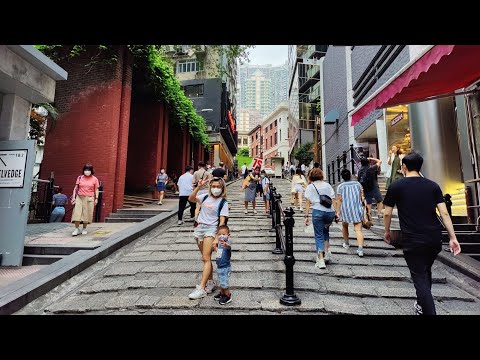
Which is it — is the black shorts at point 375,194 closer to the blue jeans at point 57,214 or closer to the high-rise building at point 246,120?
the blue jeans at point 57,214

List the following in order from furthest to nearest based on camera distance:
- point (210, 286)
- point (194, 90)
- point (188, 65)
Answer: point (188, 65) < point (194, 90) < point (210, 286)

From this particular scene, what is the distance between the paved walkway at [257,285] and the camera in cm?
373

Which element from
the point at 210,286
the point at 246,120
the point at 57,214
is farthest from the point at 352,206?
the point at 246,120

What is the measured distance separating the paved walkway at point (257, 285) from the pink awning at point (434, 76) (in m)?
3.12

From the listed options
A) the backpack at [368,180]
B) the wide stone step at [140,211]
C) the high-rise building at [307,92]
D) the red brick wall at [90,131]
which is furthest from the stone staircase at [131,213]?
the high-rise building at [307,92]

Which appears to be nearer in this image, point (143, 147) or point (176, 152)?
point (143, 147)

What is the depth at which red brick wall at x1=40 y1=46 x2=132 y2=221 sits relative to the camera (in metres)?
9.81

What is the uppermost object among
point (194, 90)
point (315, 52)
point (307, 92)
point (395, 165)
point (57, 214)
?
point (315, 52)

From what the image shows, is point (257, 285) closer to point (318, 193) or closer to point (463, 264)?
point (318, 193)

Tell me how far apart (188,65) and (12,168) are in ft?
98.4

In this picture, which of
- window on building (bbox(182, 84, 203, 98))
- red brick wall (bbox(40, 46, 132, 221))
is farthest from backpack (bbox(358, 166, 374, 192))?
window on building (bbox(182, 84, 203, 98))

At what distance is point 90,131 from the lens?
32.6ft
